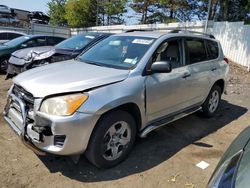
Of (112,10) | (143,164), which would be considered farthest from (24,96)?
(112,10)

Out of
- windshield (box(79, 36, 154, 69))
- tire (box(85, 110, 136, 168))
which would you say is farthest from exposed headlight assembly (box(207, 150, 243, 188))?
windshield (box(79, 36, 154, 69))

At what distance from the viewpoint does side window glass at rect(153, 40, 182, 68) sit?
429cm

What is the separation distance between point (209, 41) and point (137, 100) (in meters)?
2.79

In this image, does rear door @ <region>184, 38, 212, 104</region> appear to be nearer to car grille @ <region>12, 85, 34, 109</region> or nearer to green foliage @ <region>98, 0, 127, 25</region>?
car grille @ <region>12, 85, 34, 109</region>

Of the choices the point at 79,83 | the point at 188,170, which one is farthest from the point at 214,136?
the point at 79,83

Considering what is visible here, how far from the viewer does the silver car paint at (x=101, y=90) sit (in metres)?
3.18

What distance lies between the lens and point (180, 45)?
4.78 meters

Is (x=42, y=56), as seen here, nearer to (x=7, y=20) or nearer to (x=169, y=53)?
(x=169, y=53)

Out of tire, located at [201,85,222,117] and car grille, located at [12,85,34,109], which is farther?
tire, located at [201,85,222,117]

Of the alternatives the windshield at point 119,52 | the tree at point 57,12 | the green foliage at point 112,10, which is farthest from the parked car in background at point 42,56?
the tree at point 57,12

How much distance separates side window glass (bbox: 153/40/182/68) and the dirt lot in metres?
1.31

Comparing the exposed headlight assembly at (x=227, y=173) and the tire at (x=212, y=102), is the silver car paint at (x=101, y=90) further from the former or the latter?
the exposed headlight assembly at (x=227, y=173)

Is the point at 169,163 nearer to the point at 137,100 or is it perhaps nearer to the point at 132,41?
the point at 137,100

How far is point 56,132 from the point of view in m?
3.12
